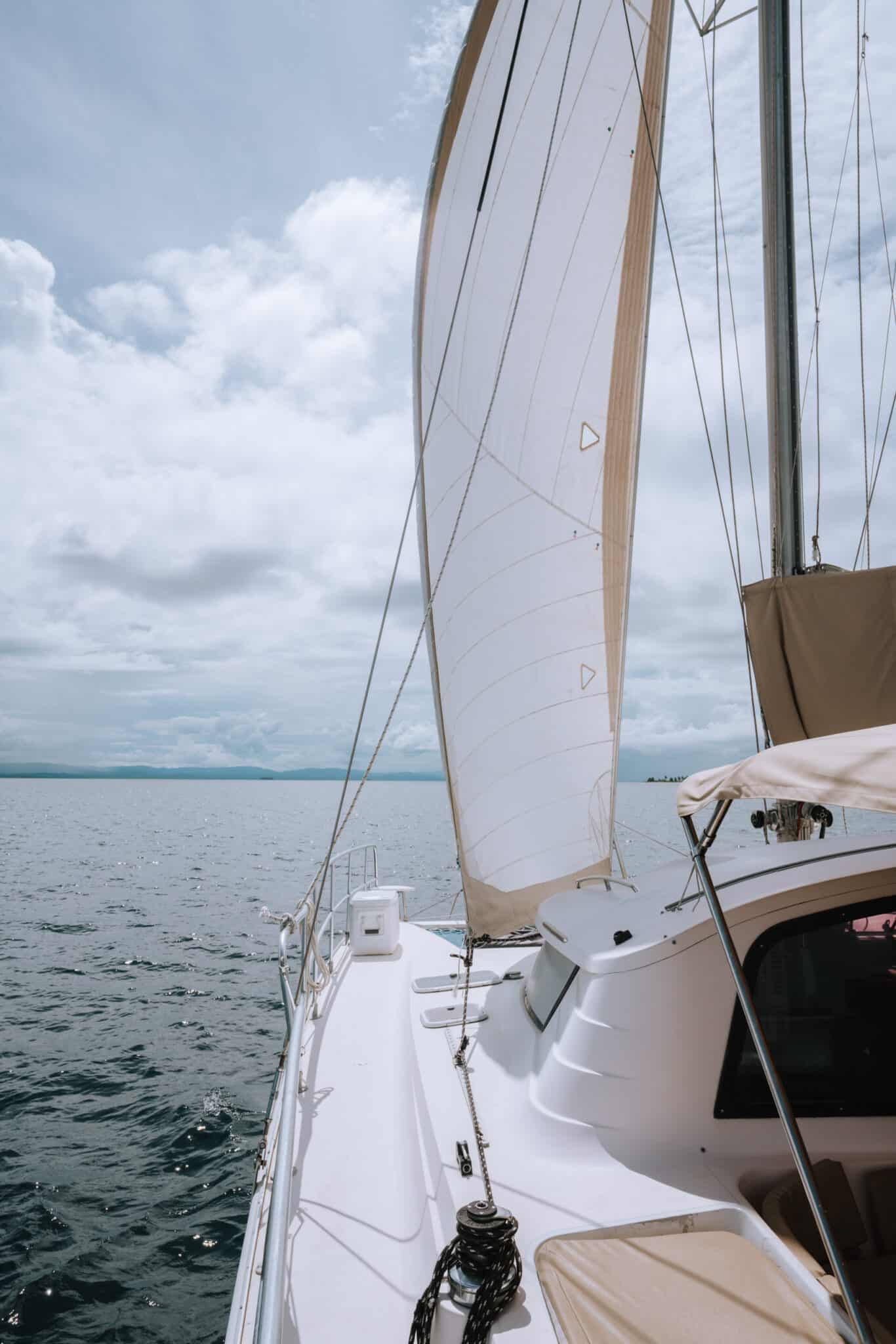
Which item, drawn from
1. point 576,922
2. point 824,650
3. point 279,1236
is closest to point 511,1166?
point 279,1236

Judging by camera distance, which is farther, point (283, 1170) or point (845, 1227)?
point (845, 1227)

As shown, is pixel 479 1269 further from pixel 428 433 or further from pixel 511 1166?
pixel 428 433

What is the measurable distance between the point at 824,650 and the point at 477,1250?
3.07 meters

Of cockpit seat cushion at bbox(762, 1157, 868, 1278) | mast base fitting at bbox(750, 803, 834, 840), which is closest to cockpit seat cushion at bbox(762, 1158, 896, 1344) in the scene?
cockpit seat cushion at bbox(762, 1157, 868, 1278)

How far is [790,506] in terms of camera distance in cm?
464

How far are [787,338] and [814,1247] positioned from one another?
468 cm

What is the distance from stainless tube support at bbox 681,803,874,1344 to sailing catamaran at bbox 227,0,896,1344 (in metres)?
0.02

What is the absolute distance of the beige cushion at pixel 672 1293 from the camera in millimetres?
1869

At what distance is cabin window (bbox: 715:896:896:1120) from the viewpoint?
8.79 ft

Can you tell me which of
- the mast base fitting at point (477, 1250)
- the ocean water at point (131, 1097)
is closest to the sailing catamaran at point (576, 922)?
the mast base fitting at point (477, 1250)

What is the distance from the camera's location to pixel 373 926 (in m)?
5.86

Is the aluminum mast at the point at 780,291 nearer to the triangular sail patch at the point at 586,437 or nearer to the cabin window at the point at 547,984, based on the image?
the triangular sail patch at the point at 586,437

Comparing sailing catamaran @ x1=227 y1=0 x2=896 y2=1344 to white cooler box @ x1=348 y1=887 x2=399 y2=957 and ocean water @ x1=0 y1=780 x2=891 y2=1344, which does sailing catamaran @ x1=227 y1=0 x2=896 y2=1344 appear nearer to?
white cooler box @ x1=348 y1=887 x2=399 y2=957

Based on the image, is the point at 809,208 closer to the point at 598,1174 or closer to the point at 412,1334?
the point at 598,1174
